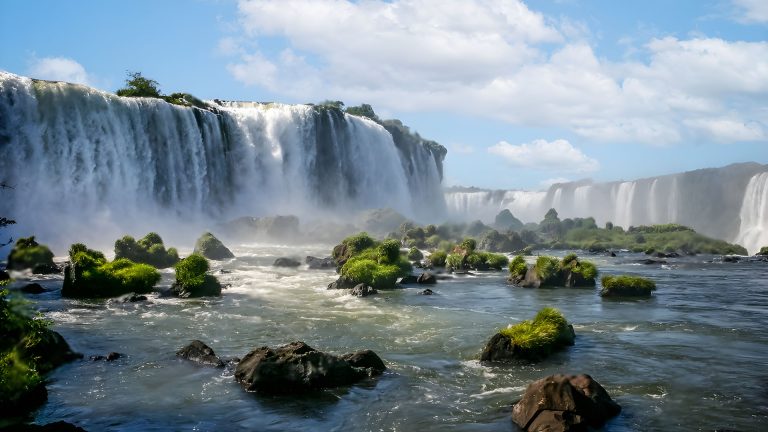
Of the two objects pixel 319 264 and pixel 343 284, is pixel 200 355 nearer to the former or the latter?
pixel 343 284

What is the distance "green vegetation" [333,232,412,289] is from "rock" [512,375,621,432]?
19473mm

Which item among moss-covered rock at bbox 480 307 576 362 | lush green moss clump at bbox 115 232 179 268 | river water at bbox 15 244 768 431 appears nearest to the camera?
river water at bbox 15 244 768 431

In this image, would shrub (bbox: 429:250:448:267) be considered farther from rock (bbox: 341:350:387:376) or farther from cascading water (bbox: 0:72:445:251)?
rock (bbox: 341:350:387:376)

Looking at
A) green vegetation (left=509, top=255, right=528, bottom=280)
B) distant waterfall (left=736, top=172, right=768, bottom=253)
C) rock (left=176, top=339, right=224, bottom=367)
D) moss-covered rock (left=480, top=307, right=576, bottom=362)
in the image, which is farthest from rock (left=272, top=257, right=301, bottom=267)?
distant waterfall (left=736, top=172, right=768, bottom=253)

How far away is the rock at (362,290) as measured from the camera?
89.3 ft

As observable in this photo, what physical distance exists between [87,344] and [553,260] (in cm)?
2469

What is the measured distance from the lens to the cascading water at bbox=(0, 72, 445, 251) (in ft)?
145

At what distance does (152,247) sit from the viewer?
3666 centimetres

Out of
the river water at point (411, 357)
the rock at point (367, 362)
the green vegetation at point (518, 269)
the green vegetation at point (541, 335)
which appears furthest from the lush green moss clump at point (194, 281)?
the green vegetation at point (518, 269)

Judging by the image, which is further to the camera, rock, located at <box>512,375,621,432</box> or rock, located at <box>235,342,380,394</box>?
rock, located at <box>235,342,380,394</box>

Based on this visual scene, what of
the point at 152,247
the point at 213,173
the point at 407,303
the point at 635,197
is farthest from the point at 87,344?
the point at 635,197

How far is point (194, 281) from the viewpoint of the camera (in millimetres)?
25859

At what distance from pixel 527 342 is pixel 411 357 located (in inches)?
124

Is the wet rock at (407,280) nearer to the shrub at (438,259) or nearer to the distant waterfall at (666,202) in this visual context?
the shrub at (438,259)
